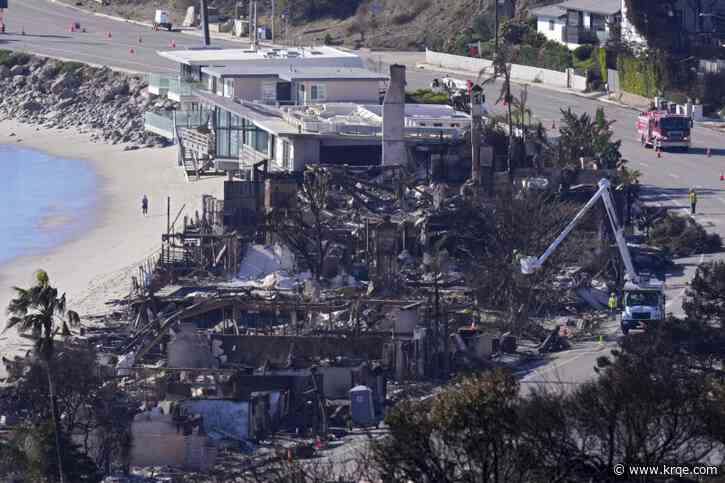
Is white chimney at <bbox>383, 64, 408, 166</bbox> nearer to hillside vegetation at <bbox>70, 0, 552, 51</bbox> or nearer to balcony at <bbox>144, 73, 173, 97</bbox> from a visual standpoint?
balcony at <bbox>144, 73, 173, 97</bbox>

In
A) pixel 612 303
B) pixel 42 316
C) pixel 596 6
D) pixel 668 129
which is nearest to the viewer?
pixel 42 316

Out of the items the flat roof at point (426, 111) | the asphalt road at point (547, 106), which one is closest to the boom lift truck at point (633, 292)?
the asphalt road at point (547, 106)

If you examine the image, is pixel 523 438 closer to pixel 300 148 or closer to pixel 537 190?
pixel 537 190

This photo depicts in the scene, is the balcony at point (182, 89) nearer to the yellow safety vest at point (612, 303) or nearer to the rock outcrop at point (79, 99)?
the rock outcrop at point (79, 99)

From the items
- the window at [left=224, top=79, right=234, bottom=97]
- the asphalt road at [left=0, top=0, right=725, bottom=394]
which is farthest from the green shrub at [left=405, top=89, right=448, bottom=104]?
the window at [left=224, top=79, right=234, bottom=97]

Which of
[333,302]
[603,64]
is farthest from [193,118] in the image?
[333,302]

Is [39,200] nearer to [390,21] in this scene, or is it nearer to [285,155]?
[285,155]

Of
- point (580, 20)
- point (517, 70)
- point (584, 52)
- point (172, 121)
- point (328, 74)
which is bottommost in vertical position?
point (172, 121)
